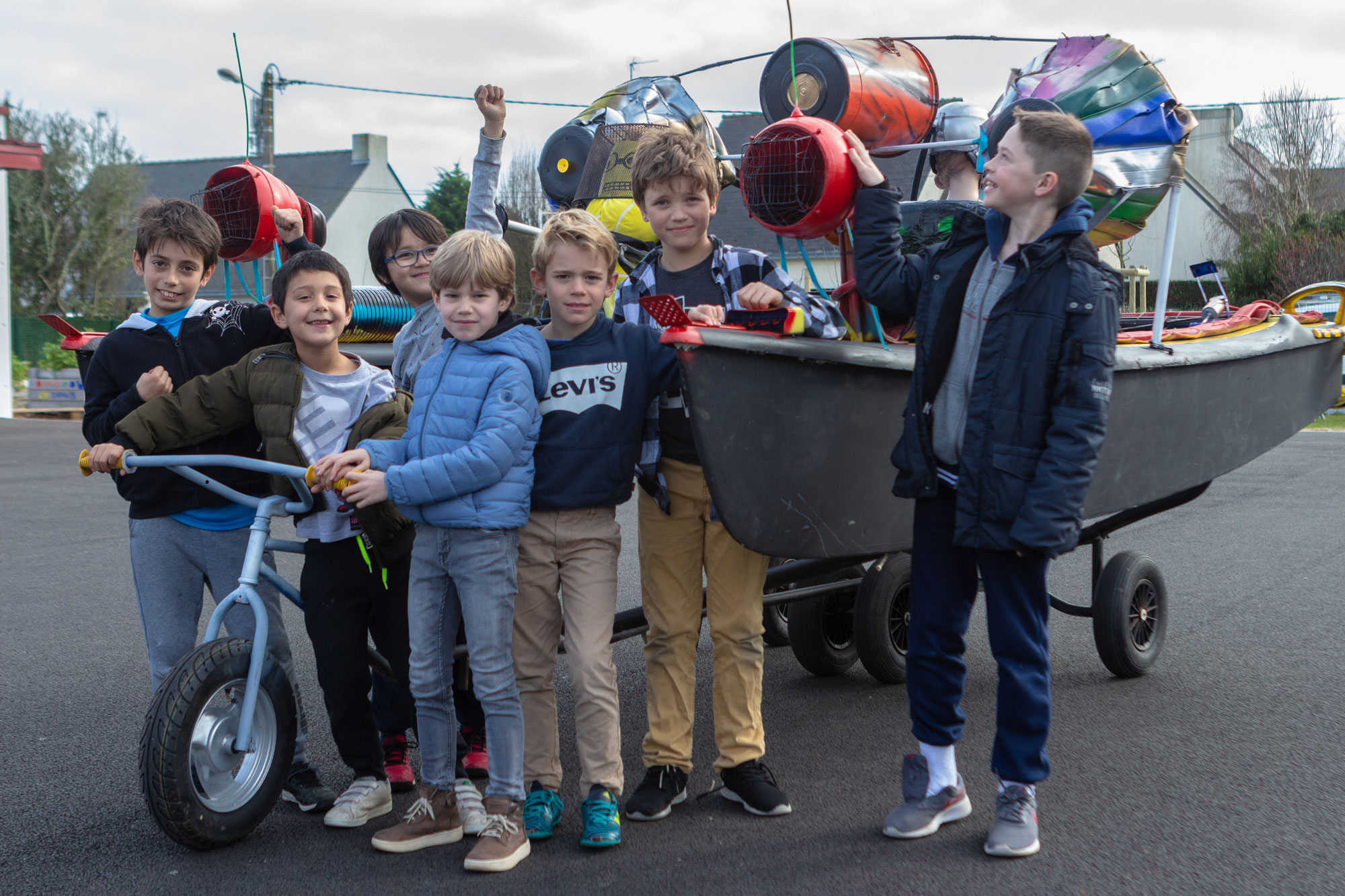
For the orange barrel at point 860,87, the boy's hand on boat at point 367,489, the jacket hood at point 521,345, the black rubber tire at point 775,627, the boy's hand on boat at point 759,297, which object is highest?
the orange barrel at point 860,87

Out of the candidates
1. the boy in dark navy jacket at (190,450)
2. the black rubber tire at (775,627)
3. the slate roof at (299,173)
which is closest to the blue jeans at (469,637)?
the boy in dark navy jacket at (190,450)

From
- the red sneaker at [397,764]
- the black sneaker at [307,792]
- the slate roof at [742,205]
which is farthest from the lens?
the slate roof at [742,205]

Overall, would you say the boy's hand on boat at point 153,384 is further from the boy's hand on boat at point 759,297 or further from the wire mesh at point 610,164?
the wire mesh at point 610,164

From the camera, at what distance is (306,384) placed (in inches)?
123

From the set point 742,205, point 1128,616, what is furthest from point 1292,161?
point 1128,616

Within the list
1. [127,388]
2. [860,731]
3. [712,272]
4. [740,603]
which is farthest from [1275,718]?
[127,388]

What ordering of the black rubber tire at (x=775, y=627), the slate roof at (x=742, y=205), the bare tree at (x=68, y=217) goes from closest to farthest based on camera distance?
the black rubber tire at (x=775, y=627)
the slate roof at (x=742, y=205)
the bare tree at (x=68, y=217)

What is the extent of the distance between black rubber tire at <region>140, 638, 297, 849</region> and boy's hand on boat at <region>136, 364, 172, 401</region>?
0.71m

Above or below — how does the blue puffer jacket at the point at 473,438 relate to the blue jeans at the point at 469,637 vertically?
above

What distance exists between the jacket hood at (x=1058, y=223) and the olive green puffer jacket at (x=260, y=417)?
1694 mm

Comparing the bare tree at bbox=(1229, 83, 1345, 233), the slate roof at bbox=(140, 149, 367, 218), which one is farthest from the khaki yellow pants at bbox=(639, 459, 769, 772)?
the slate roof at bbox=(140, 149, 367, 218)

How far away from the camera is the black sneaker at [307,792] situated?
3.24m

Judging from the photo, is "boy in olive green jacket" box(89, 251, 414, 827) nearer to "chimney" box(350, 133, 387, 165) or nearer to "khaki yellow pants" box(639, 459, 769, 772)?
"khaki yellow pants" box(639, 459, 769, 772)

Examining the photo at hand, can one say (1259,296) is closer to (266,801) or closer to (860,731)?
(860,731)
